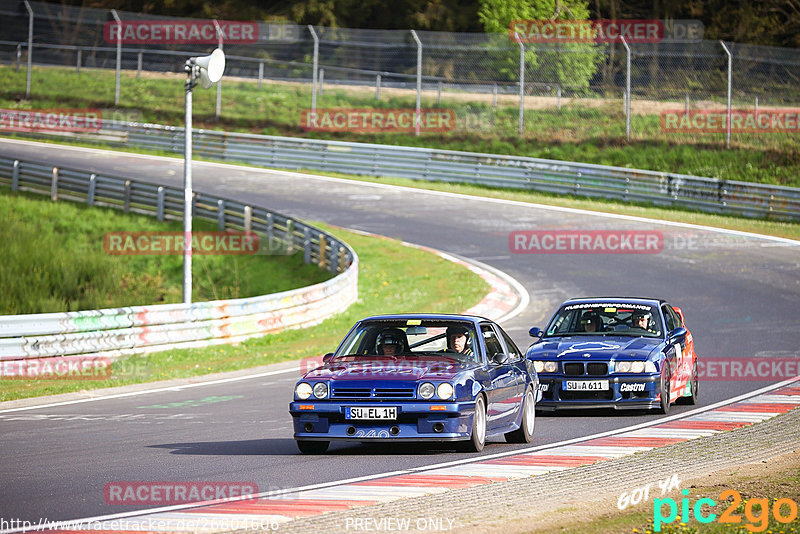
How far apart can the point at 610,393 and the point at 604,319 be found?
67.6 inches

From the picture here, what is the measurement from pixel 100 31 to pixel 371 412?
1836 inches

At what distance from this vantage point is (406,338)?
11320mm

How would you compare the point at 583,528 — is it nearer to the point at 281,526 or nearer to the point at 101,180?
the point at 281,526

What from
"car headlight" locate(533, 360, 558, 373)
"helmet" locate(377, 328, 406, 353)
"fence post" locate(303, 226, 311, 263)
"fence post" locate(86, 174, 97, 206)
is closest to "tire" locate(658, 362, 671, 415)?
"car headlight" locate(533, 360, 558, 373)

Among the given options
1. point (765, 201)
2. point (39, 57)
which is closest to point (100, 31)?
point (39, 57)

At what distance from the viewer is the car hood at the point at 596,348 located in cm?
1345

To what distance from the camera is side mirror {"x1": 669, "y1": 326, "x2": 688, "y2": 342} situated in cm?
1426

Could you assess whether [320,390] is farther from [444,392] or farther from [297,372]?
[297,372]

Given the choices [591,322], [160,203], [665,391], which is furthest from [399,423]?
[160,203]

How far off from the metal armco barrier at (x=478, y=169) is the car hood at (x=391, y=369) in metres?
25.6

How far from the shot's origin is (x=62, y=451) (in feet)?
35.1

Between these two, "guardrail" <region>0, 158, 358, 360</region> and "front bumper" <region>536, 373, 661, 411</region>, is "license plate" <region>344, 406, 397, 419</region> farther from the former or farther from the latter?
"guardrail" <region>0, 158, 358, 360</region>

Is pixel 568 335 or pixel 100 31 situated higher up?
pixel 100 31

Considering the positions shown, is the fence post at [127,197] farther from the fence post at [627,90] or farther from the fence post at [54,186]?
the fence post at [627,90]
